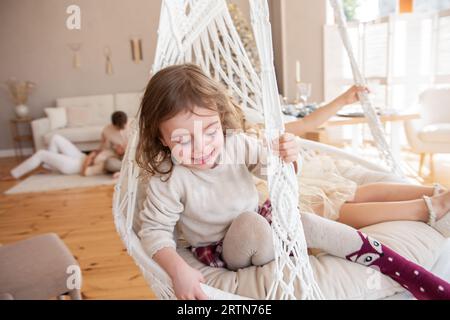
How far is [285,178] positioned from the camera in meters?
0.69

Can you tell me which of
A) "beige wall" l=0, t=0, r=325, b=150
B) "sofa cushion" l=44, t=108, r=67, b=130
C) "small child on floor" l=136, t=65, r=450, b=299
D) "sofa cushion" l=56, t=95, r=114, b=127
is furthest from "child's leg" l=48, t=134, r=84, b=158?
"small child on floor" l=136, t=65, r=450, b=299

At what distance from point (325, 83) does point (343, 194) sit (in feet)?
10.6

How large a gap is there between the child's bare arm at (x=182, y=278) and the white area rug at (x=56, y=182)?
2.48 metres

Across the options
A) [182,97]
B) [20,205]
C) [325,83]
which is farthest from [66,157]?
[182,97]

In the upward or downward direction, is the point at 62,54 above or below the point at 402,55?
above

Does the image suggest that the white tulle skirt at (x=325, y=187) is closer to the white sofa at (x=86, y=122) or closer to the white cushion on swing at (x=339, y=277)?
the white cushion on swing at (x=339, y=277)

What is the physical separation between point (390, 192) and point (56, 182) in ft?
9.27

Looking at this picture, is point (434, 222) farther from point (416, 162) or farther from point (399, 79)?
point (399, 79)

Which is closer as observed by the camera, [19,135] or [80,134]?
[80,134]

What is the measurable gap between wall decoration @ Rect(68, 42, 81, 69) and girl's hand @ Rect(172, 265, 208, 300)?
166 inches

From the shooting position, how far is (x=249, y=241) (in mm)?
820

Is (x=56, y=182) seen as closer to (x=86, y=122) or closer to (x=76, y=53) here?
(x=86, y=122)

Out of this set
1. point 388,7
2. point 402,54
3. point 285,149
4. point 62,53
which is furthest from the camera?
point 62,53

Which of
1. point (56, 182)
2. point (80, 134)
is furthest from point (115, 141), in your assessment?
point (80, 134)
